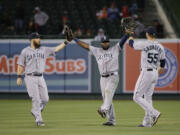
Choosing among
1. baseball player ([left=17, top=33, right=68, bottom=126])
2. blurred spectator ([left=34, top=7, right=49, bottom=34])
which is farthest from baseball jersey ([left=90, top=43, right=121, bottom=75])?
blurred spectator ([left=34, top=7, right=49, bottom=34])

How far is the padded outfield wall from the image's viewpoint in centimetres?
2112

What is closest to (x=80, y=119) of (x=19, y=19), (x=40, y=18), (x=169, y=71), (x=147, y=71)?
(x=147, y=71)

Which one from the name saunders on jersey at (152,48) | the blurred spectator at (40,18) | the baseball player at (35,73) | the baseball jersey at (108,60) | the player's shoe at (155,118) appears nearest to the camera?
the player's shoe at (155,118)

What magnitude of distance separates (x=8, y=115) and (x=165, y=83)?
7990mm

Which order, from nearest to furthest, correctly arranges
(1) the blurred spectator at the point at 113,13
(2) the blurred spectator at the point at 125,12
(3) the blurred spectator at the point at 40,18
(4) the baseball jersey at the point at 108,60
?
1. (4) the baseball jersey at the point at 108,60
2. (3) the blurred spectator at the point at 40,18
3. (2) the blurred spectator at the point at 125,12
4. (1) the blurred spectator at the point at 113,13

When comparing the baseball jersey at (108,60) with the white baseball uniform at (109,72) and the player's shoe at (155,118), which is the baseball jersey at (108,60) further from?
the player's shoe at (155,118)

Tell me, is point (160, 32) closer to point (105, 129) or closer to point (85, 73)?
point (85, 73)

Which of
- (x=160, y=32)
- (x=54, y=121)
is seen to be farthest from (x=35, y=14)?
(x=54, y=121)

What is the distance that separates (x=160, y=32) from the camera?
23.4 meters

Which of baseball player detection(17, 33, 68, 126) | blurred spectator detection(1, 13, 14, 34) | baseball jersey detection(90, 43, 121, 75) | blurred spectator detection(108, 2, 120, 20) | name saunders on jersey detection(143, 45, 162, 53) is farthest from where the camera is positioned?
blurred spectator detection(108, 2, 120, 20)

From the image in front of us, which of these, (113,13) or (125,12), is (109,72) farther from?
(113,13)

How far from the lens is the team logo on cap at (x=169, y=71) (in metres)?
21.1

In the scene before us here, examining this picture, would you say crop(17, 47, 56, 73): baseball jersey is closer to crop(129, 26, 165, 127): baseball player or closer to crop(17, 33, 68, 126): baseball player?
crop(17, 33, 68, 126): baseball player

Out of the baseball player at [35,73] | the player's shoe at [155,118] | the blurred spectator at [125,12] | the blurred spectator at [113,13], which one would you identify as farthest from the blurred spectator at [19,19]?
the player's shoe at [155,118]
